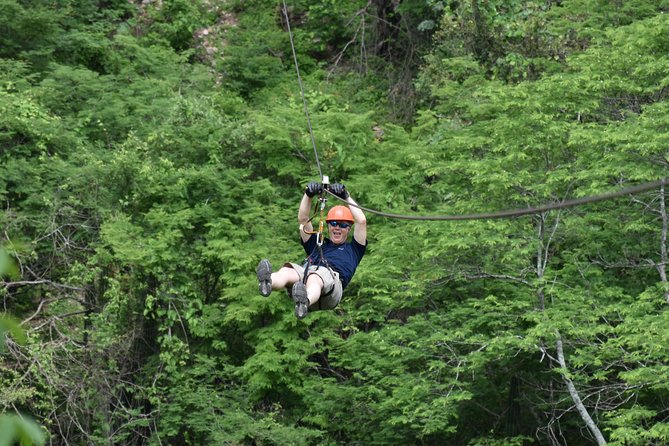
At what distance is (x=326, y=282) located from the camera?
7.28m

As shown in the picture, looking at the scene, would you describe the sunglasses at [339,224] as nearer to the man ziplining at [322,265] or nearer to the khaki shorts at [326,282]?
the man ziplining at [322,265]

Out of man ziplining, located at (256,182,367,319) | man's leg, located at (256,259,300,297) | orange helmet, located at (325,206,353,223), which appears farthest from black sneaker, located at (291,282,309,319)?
orange helmet, located at (325,206,353,223)

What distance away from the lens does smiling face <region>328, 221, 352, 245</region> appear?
7.73 metres

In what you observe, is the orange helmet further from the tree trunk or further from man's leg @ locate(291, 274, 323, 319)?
the tree trunk

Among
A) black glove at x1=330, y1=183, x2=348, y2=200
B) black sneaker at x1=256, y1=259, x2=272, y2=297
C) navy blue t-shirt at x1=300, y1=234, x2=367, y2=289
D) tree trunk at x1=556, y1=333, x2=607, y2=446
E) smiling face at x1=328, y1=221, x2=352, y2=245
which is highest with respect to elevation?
black glove at x1=330, y1=183, x2=348, y2=200

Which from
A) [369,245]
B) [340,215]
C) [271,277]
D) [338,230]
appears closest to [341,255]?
[338,230]

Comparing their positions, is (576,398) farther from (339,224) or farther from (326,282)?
(326,282)

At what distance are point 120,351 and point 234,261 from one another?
1.93m

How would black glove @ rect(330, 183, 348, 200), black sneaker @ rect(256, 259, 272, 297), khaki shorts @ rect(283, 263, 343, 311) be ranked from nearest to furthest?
black sneaker @ rect(256, 259, 272, 297) → black glove @ rect(330, 183, 348, 200) → khaki shorts @ rect(283, 263, 343, 311)

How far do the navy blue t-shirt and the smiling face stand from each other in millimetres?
60

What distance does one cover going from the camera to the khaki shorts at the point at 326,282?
730cm

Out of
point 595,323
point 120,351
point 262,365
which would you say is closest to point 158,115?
point 120,351

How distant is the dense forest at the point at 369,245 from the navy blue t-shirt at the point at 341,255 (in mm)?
2531

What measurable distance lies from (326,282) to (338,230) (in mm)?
582
